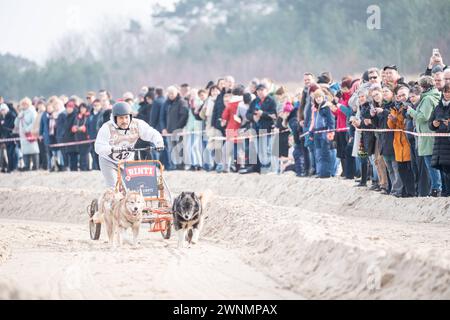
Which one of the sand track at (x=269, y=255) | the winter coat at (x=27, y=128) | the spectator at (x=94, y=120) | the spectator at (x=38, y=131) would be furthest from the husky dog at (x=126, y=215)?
the winter coat at (x=27, y=128)

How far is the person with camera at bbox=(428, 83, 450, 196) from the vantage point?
18000mm

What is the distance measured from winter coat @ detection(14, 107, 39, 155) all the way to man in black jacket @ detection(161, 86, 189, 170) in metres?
6.98

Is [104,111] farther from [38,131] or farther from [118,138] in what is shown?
[118,138]

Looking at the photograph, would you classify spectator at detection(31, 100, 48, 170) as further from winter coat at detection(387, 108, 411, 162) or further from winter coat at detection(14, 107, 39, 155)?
winter coat at detection(387, 108, 411, 162)

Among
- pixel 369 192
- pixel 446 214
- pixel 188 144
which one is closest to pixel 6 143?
pixel 188 144

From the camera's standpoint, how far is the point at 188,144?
29.9 m

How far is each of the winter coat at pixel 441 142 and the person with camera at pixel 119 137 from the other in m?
4.13

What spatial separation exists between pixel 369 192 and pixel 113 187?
4.88m

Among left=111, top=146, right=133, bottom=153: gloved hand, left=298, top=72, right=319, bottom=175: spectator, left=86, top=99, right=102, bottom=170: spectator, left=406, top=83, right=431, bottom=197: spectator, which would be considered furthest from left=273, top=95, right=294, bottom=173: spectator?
left=86, top=99, right=102, bottom=170: spectator

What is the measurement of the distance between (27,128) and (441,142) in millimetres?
19935

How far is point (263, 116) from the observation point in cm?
2588

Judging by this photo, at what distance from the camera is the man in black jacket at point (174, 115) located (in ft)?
96.9

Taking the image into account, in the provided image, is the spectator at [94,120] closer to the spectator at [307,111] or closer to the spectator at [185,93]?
the spectator at [185,93]
